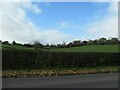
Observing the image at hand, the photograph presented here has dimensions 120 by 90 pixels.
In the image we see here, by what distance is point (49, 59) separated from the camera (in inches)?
1165

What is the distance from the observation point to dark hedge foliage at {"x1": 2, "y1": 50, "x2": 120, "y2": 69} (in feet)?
87.6

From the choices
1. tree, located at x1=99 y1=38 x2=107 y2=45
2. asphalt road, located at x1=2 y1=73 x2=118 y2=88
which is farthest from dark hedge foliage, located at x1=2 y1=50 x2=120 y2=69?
tree, located at x1=99 y1=38 x2=107 y2=45

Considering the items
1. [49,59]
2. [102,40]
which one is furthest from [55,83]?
[102,40]

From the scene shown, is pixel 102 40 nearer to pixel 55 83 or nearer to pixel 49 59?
pixel 49 59

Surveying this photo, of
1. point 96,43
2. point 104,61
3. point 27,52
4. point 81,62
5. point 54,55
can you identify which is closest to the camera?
point 27,52

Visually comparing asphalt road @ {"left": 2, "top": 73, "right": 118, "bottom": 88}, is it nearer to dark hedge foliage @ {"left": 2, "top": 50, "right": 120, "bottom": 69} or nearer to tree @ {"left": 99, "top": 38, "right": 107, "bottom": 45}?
dark hedge foliage @ {"left": 2, "top": 50, "right": 120, "bottom": 69}

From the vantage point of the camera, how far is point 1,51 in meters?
26.1

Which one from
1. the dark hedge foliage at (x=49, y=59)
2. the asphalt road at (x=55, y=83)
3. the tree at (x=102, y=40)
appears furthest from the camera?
the tree at (x=102, y=40)

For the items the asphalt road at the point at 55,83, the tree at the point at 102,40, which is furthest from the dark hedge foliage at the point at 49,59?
the tree at the point at 102,40

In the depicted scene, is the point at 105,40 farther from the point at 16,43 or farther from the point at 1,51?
the point at 1,51

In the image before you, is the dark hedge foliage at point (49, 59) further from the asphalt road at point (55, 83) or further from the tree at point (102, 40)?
the tree at point (102, 40)

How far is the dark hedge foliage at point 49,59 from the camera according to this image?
26.7m

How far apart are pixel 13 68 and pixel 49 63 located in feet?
13.9

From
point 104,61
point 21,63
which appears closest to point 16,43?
point 104,61
